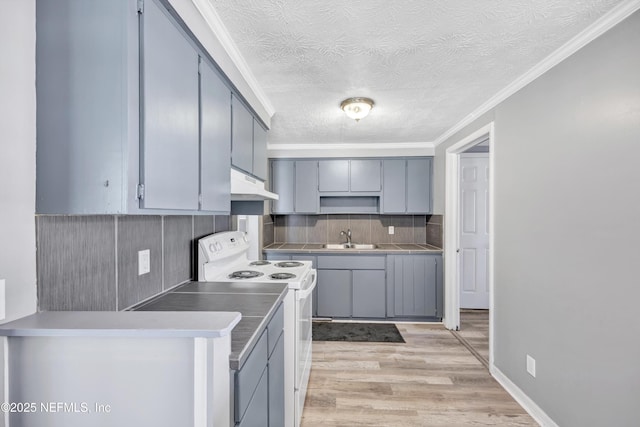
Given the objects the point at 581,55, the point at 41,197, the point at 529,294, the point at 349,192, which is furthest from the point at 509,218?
the point at 41,197

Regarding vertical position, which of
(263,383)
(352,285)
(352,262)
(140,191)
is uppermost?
(140,191)

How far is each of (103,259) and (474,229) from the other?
419cm

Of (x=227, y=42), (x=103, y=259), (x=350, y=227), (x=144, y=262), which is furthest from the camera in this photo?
(x=350, y=227)

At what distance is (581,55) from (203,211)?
2.12 m

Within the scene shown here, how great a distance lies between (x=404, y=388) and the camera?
2.32 m

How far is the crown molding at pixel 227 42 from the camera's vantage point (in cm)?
133

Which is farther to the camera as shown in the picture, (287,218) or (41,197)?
(287,218)

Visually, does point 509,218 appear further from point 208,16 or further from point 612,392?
point 208,16

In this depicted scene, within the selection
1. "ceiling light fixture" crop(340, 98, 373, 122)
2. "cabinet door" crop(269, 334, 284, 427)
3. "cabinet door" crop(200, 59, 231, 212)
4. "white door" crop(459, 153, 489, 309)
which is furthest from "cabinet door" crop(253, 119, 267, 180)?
"white door" crop(459, 153, 489, 309)

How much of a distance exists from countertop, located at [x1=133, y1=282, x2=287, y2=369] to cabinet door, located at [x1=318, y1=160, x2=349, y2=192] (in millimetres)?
2341

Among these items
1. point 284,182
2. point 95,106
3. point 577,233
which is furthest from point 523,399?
point 284,182

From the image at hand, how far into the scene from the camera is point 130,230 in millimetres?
1375

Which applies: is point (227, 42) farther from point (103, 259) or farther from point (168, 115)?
point (103, 259)

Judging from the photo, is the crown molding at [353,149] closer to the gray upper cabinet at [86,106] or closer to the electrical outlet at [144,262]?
the electrical outlet at [144,262]
